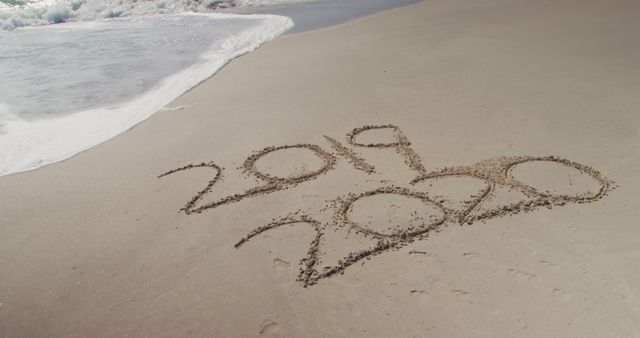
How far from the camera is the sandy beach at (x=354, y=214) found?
6.91 feet

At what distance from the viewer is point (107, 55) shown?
23.4 ft

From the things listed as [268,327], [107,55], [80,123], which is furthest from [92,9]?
[268,327]

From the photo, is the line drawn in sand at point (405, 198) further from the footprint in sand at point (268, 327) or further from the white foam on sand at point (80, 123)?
the white foam on sand at point (80, 123)

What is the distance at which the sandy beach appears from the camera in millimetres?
2105

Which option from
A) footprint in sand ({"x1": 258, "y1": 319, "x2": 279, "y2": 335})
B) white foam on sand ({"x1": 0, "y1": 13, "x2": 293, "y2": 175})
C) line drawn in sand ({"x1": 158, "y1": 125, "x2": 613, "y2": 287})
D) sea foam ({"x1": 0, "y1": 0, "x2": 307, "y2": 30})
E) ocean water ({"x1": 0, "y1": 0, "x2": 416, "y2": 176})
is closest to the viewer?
footprint in sand ({"x1": 258, "y1": 319, "x2": 279, "y2": 335})

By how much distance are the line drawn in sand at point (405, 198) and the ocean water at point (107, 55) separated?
171cm

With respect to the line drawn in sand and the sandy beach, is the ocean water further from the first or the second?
the line drawn in sand

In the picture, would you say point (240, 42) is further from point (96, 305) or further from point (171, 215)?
point (96, 305)

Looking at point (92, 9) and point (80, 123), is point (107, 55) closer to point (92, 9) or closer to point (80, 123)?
point (80, 123)

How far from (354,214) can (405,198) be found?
35 cm

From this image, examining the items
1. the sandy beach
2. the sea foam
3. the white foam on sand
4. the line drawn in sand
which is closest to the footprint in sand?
the sandy beach

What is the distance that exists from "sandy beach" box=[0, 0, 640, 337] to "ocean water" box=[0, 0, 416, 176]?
555 millimetres

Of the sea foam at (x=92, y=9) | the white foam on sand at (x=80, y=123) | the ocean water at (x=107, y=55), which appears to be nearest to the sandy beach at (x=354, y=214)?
the white foam on sand at (x=80, y=123)

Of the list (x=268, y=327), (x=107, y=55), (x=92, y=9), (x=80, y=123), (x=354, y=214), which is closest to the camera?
(x=268, y=327)
